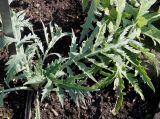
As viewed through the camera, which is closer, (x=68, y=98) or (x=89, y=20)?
(x=68, y=98)

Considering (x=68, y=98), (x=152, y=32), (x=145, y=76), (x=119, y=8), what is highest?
(x=119, y=8)

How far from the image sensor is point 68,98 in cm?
216

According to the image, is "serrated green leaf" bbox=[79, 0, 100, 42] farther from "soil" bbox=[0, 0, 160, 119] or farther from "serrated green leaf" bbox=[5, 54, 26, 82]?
"serrated green leaf" bbox=[5, 54, 26, 82]

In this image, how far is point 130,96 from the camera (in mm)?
2246

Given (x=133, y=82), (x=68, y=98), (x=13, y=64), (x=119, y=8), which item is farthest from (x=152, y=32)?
(x=13, y=64)

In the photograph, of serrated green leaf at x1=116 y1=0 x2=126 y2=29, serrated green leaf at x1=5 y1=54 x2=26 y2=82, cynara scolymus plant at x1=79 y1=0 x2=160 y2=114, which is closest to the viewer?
serrated green leaf at x1=5 y1=54 x2=26 y2=82

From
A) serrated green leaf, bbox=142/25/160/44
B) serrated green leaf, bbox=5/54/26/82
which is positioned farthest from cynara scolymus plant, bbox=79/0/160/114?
serrated green leaf, bbox=5/54/26/82

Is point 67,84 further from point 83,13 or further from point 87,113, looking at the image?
point 83,13

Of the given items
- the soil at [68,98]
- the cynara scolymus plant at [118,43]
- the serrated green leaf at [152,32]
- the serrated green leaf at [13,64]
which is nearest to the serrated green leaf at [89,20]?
the cynara scolymus plant at [118,43]

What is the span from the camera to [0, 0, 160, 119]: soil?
212 cm

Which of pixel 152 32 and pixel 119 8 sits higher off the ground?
pixel 119 8

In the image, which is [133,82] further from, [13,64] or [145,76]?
[13,64]

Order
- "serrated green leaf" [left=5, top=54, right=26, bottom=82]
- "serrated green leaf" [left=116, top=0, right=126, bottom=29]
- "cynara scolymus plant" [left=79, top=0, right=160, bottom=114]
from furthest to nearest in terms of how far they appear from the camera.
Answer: "serrated green leaf" [left=116, top=0, right=126, bottom=29], "cynara scolymus plant" [left=79, top=0, right=160, bottom=114], "serrated green leaf" [left=5, top=54, right=26, bottom=82]

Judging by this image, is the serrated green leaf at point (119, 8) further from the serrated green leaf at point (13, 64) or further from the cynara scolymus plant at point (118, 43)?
the serrated green leaf at point (13, 64)
